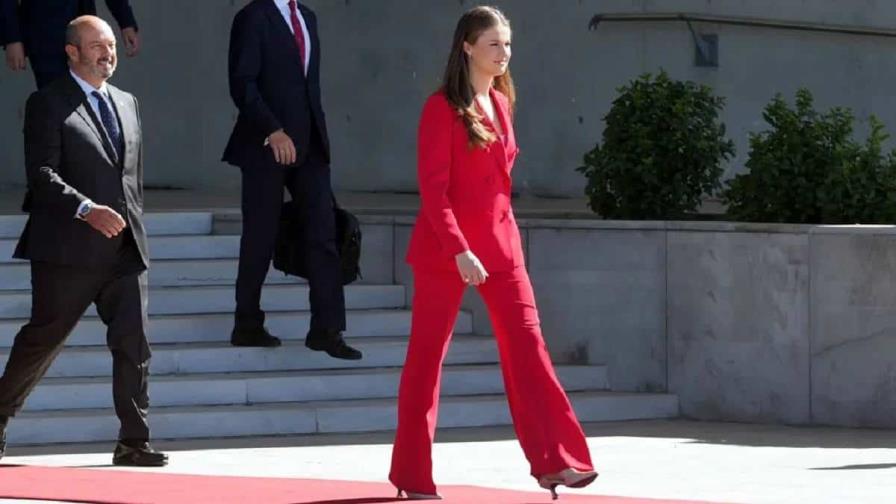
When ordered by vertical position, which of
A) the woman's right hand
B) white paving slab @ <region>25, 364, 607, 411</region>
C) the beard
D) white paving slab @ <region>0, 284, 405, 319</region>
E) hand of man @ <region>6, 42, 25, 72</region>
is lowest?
white paving slab @ <region>25, 364, 607, 411</region>

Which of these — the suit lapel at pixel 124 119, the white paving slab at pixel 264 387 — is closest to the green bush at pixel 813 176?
the white paving slab at pixel 264 387

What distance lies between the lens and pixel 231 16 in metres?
16.3

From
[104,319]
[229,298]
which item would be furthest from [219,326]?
[104,319]

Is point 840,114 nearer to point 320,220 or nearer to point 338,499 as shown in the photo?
point 320,220

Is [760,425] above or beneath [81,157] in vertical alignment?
beneath

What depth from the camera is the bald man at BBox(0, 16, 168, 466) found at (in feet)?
30.6

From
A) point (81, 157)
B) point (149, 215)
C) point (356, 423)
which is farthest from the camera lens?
point (149, 215)

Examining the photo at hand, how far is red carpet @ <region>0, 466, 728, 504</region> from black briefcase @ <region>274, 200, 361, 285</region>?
Answer: 2424 mm

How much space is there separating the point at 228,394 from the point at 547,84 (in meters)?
5.42

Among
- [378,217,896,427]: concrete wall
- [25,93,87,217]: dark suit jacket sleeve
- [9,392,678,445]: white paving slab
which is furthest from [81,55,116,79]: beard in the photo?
[378,217,896,427]: concrete wall

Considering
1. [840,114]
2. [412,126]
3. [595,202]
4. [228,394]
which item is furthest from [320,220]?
[412,126]

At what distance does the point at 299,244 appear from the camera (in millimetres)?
11406

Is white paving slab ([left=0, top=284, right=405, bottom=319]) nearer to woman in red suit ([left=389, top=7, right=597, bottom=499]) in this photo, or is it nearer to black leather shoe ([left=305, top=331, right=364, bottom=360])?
black leather shoe ([left=305, top=331, right=364, bottom=360])

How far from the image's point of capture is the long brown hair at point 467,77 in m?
8.23
